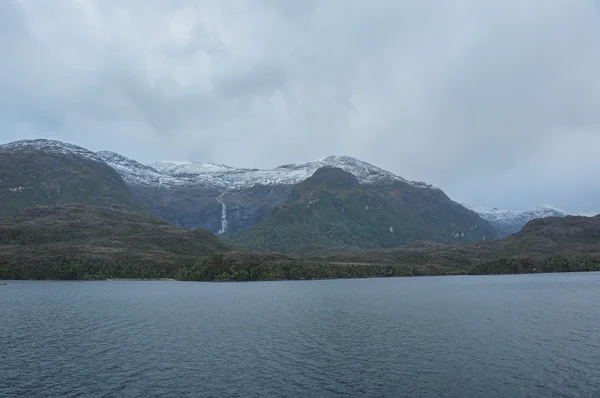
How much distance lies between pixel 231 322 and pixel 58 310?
5903 centimetres

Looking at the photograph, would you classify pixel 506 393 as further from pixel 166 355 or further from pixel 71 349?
pixel 71 349

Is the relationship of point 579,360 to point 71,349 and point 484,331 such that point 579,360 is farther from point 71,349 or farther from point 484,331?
point 71,349

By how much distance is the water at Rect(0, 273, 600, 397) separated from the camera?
59.4 meters

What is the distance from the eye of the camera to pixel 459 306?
468 ft

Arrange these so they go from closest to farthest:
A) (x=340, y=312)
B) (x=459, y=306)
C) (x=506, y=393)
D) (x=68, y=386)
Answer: (x=506, y=393) → (x=68, y=386) → (x=340, y=312) → (x=459, y=306)

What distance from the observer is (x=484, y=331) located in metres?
96.4

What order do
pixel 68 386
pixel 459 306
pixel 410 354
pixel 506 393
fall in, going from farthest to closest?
pixel 459 306 < pixel 410 354 < pixel 68 386 < pixel 506 393

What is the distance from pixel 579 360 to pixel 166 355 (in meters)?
65.6

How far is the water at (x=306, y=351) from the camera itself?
5938 cm

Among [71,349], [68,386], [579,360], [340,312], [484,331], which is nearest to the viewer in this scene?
[68,386]

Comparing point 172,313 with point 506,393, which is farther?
point 172,313

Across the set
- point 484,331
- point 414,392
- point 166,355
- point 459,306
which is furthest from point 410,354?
point 459,306

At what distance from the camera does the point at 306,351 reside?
264 ft

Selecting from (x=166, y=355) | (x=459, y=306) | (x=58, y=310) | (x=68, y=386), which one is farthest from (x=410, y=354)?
(x=58, y=310)
